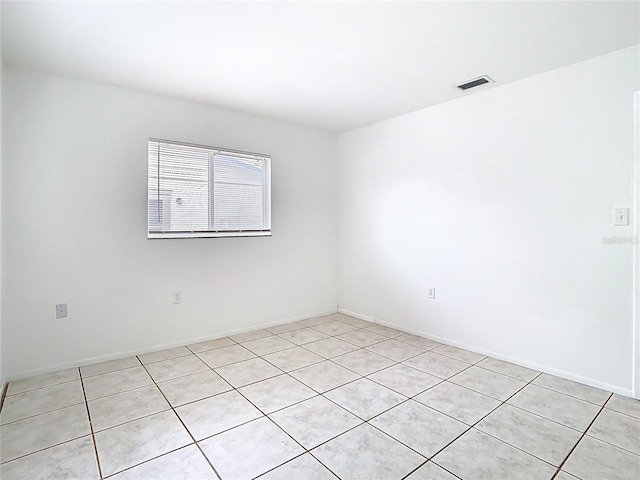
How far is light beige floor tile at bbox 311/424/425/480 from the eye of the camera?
5.37 ft

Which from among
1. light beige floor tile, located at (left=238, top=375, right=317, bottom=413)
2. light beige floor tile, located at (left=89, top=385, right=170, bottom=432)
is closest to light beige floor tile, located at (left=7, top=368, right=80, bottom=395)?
light beige floor tile, located at (left=89, top=385, right=170, bottom=432)

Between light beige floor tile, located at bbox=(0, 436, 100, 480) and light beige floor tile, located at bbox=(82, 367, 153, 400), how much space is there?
1.94ft

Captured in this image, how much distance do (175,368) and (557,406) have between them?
9.10 ft

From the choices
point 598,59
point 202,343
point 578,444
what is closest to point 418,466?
point 578,444

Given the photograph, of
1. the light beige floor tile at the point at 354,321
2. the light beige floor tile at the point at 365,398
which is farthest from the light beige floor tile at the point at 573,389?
the light beige floor tile at the point at 354,321

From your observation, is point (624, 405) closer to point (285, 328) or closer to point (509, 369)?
point (509, 369)

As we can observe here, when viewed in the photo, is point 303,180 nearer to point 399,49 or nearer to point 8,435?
point 399,49

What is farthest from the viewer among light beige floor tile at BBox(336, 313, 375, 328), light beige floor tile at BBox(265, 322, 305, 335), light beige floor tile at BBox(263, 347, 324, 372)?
light beige floor tile at BBox(336, 313, 375, 328)

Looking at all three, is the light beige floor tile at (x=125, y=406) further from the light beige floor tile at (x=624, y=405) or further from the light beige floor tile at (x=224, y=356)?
the light beige floor tile at (x=624, y=405)

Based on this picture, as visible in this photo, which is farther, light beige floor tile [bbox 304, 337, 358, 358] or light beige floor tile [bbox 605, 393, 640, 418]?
light beige floor tile [bbox 304, 337, 358, 358]

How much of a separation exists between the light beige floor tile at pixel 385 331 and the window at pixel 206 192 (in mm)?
1612

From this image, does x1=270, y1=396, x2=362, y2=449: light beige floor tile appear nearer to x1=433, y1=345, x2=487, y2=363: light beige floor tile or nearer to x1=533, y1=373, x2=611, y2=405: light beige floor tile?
x1=433, y1=345, x2=487, y2=363: light beige floor tile

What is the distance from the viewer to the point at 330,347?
11.0ft

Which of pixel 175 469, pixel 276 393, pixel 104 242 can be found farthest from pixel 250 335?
pixel 175 469
